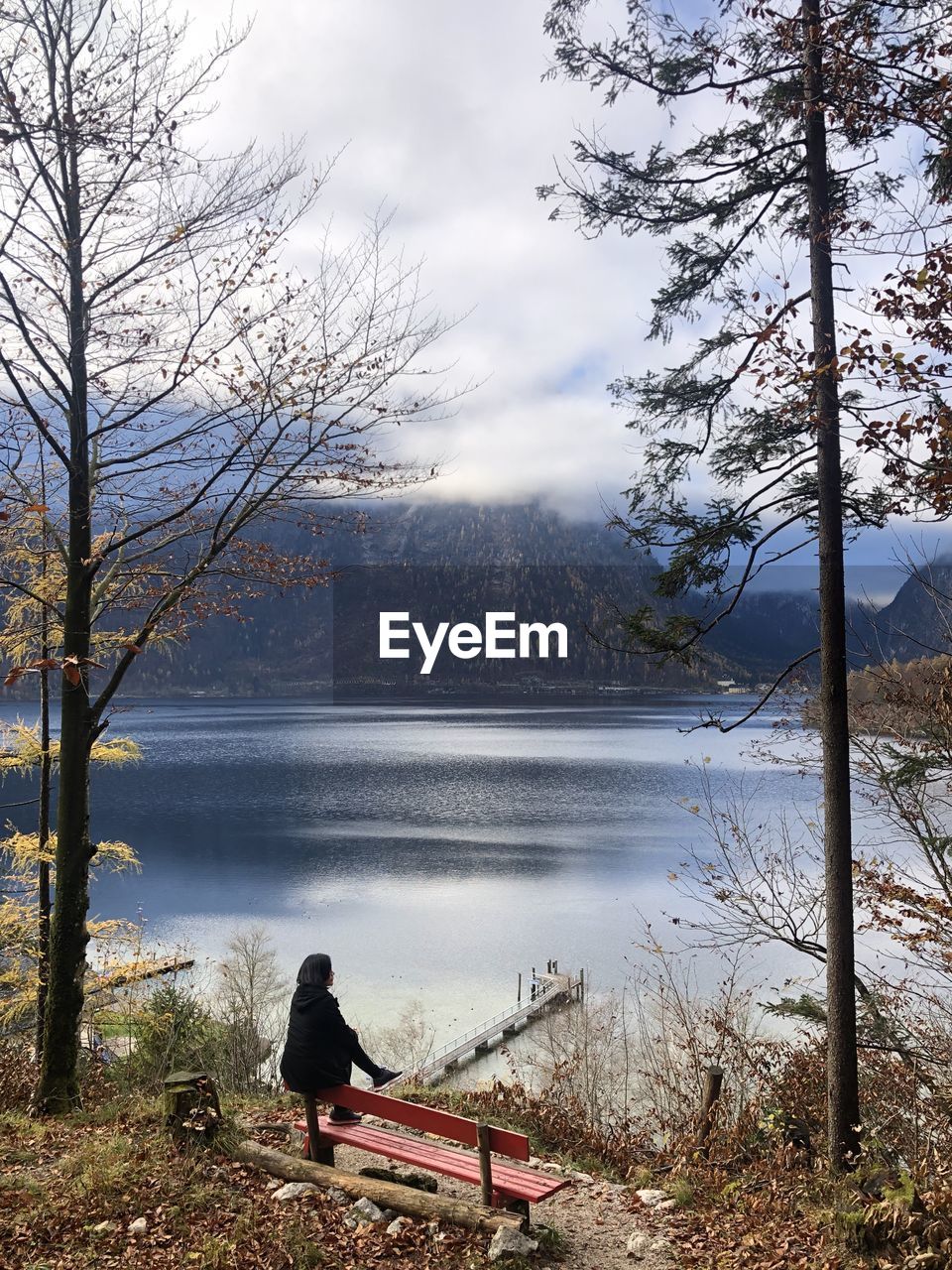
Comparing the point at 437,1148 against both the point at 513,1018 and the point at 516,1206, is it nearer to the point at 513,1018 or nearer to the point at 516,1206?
the point at 516,1206

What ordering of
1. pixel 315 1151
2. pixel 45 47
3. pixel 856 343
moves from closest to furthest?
pixel 856 343 < pixel 315 1151 < pixel 45 47

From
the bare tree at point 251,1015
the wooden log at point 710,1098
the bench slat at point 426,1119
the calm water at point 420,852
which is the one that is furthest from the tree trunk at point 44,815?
the wooden log at point 710,1098

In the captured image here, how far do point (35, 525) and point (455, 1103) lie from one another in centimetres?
866

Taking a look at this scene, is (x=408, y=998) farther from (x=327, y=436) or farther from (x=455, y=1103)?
Result: (x=327, y=436)

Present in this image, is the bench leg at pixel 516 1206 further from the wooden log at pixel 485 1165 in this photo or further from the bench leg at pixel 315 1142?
the bench leg at pixel 315 1142

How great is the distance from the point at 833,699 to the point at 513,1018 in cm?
2360

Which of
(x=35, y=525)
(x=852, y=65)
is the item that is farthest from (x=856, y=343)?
(x=35, y=525)

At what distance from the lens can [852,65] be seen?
620cm

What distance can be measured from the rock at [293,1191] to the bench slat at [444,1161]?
0.99 feet

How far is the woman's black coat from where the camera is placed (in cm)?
562

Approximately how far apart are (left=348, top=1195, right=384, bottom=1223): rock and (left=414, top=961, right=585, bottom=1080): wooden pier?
18137mm

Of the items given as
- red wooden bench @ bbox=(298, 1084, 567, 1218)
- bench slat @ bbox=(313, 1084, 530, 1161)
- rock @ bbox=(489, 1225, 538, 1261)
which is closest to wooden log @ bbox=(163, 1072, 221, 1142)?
red wooden bench @ bbox=(298, 1084, 567, 1218)

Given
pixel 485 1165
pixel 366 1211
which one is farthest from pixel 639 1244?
pixel 366 1211

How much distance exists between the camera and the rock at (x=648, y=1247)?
5.28m
